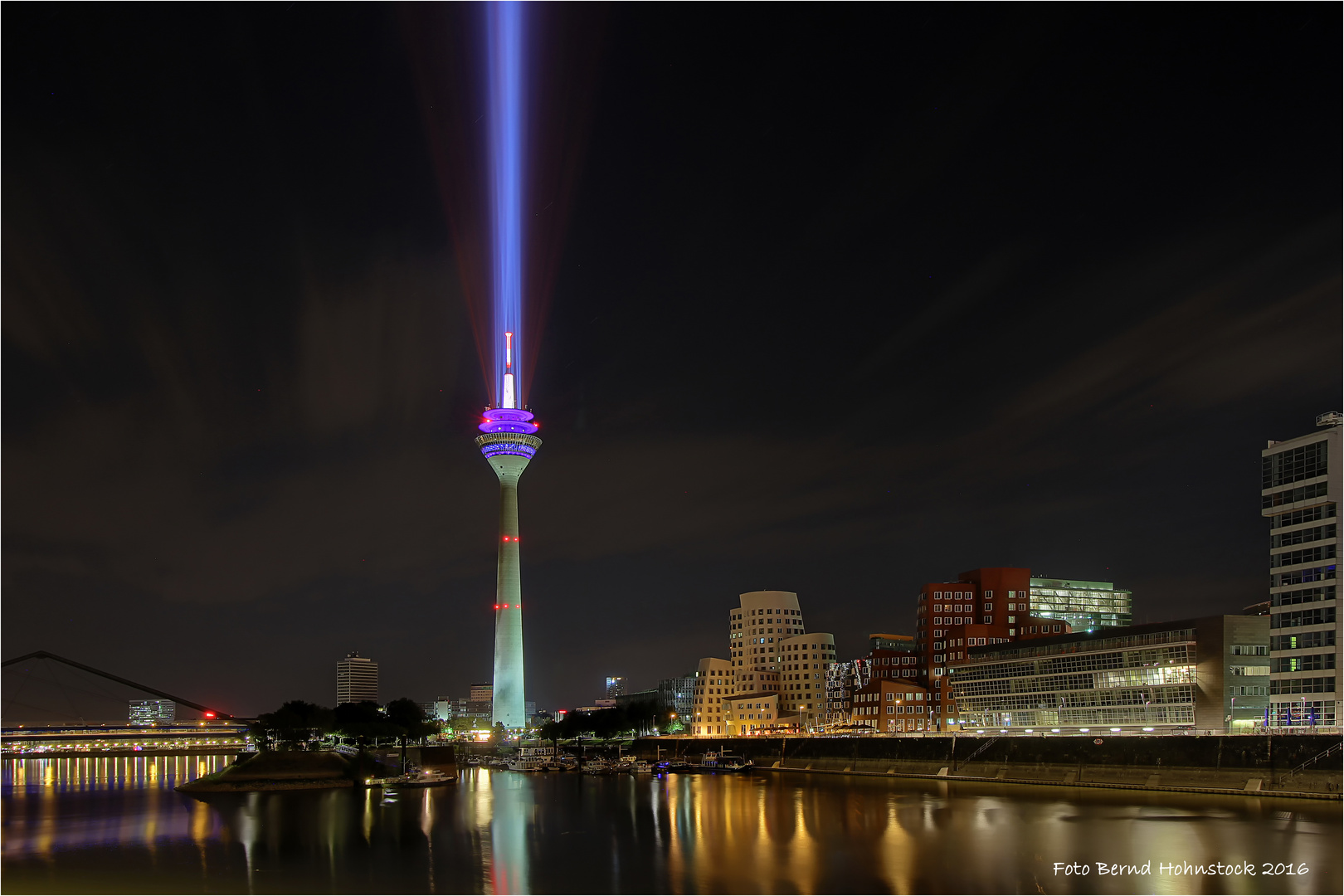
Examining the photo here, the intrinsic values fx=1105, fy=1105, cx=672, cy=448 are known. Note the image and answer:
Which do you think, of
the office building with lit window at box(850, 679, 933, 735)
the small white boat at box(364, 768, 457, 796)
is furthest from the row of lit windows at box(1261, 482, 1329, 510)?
the small white boat at box(364, 768, 457, 796)

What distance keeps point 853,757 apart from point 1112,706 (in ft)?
95.5

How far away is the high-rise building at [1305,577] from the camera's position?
88250 millimetres

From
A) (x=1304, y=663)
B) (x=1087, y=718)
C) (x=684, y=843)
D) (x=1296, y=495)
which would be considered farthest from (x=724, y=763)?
(x=684, y=843)

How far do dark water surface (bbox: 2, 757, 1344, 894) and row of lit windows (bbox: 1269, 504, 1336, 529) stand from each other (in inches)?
1047

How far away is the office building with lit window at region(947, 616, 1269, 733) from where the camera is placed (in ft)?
338

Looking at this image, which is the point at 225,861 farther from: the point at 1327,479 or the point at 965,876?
the point at 1327,479

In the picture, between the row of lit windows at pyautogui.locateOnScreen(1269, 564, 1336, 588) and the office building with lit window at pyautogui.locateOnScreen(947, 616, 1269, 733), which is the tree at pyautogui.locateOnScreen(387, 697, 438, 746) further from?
the row of lit windows at pyautogui.locateOnScreen(1269, 564, 1336, 588)

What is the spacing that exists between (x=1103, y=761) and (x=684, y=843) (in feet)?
147

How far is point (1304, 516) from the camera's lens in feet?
304

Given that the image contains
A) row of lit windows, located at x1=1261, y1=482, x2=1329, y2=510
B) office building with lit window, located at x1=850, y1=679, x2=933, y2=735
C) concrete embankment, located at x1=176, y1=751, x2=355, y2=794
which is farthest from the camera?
office building with lit window, located at x1=850, y1=679, x2=933, y2=735

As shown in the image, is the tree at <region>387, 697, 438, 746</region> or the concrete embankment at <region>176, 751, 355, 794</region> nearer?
the concrete embankment at <region>176, 751, 355, 794</region>

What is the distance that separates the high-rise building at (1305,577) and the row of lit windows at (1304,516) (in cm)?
7

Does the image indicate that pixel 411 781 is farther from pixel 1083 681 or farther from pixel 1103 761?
pixel 1083 681

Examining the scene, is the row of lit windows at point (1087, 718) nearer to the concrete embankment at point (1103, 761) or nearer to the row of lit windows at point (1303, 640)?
the row of lit windows at point (1303, 640)
